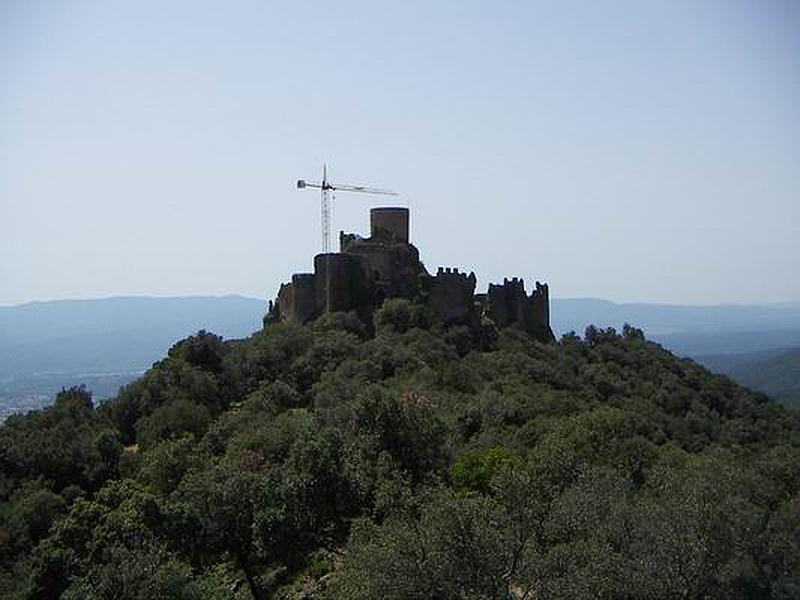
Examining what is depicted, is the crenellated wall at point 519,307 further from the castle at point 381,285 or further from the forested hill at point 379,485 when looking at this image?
the forested hill at point 379,485

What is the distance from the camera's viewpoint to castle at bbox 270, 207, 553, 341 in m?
52.6

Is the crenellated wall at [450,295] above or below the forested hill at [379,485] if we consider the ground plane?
above

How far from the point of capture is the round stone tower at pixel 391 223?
56375mm

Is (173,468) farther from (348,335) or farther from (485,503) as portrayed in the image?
(348,335)

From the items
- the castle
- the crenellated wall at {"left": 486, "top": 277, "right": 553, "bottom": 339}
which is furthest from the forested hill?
the crenellated wall at {"left": 486, "top": 277, "right": 553, "bottom": 339}

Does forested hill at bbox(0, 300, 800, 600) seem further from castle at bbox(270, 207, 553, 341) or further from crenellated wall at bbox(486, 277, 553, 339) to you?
crenellated wall at bbox(486, 277, 553, 339)

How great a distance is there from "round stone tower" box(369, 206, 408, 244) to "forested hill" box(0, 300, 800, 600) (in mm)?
6518

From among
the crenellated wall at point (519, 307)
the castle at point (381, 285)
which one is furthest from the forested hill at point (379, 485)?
the crenellated wall at point (519, 307)

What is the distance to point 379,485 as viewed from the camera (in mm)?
26703

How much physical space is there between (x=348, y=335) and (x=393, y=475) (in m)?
22.6

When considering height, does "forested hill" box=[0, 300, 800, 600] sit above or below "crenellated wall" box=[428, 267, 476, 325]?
below

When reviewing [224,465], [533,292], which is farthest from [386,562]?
[533,292]

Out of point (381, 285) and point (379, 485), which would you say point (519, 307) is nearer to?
point (381, 285)

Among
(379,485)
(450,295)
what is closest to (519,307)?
(450,295)
